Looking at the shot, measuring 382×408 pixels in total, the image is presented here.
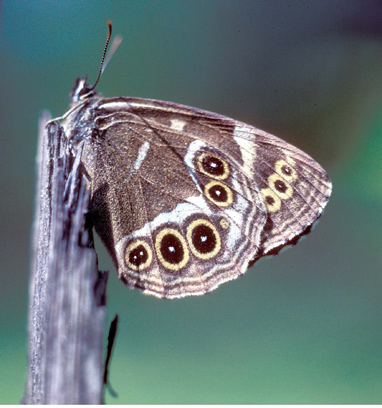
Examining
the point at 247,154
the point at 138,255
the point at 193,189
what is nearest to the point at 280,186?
the point at 247,154

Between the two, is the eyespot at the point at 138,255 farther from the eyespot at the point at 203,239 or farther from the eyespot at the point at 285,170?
the eyespot at the point at 285,170

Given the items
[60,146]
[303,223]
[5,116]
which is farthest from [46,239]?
[5,116]

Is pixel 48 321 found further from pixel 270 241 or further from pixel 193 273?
pixel 270 241

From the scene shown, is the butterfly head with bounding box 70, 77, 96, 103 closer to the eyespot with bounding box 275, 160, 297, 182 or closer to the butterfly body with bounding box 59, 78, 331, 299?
the butterfly body with bounding box 59, 78, 331, 299

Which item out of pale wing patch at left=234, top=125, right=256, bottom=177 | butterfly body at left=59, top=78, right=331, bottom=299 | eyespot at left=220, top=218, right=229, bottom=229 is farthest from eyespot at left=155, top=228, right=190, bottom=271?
pale wing patch at left=234, top=125, right=256, bottom=177

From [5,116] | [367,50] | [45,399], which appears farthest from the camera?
[367,50]
